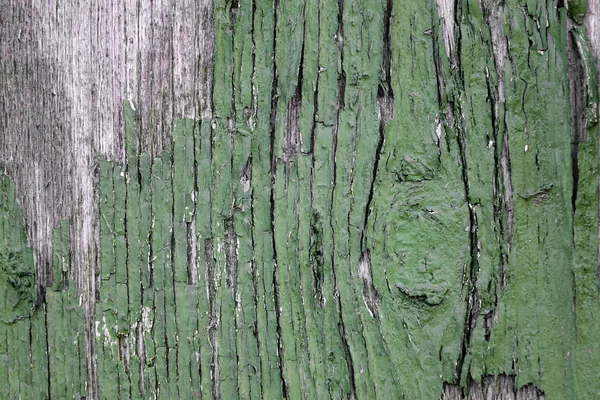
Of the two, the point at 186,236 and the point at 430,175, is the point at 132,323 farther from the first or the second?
the point at 430,175

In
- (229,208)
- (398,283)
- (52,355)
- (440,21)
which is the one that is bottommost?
(52,355)

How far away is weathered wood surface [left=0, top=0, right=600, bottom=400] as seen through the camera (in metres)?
0.88

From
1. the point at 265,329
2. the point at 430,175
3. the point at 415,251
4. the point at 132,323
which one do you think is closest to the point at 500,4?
the point at 430,175

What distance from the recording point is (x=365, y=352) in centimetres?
92

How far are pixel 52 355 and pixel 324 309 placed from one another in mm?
504

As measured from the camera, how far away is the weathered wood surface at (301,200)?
0.88 meters

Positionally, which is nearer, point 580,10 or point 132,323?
point 580,10

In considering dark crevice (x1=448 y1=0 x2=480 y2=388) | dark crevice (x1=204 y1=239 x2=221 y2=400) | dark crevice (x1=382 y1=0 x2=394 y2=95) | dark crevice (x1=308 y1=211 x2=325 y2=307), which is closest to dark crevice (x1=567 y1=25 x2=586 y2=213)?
dark crevice (x1=448 y1=0 x2=480 y2=388)

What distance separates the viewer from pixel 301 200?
3.07 ft

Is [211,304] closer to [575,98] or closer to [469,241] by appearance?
[469,241]

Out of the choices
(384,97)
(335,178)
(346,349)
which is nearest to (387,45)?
(384,97)

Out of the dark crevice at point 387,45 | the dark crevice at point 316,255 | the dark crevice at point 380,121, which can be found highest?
the dark crevice at point 387,45

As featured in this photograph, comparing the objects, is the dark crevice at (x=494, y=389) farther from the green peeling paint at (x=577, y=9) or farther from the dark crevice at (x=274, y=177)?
the green peeling paint at (x=577, y=9)

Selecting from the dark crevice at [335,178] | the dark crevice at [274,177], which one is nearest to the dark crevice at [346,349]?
the dark crevice at [335,178]
